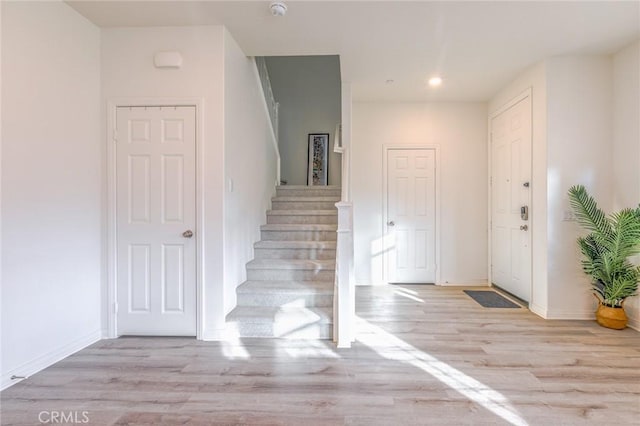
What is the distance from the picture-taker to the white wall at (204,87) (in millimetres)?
2703

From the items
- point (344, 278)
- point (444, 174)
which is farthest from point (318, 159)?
point (344, 278)

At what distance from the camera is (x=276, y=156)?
4.71 metres

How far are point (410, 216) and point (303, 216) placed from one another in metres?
1.71

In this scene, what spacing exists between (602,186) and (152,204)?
14.2 ft

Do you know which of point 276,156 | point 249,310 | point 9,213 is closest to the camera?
point 9,213

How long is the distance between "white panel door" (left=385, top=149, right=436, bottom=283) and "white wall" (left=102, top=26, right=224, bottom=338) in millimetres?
2739

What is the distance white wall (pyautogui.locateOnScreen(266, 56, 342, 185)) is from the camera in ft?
18.4

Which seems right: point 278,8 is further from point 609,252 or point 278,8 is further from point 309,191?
point 609,252

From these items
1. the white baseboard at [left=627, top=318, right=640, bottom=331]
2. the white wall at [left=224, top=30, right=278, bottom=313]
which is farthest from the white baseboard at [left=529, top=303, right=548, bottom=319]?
the white wall at [left=224, top=30, right=278, bottom=313]

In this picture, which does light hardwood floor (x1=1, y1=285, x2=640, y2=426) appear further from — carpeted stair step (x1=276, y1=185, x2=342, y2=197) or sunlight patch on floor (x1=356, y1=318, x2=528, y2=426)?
carpeted stair step (x1=276, y1=185, x2=342, y2=197)

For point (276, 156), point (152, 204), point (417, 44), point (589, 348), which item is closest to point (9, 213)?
point (152, 204)

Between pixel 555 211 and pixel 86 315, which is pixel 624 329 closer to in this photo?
pixel 555 211

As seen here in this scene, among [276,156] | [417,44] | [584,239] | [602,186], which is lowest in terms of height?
[584,239]

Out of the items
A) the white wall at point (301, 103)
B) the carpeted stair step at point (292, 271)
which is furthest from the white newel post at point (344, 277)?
the white wall at point (301, 103)
